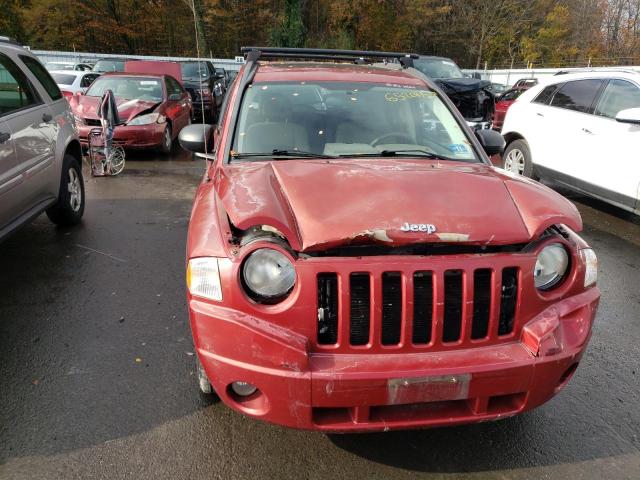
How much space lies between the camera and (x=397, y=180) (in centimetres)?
258

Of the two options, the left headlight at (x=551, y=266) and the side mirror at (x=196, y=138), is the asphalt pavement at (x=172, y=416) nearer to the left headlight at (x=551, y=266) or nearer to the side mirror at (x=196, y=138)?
the left headlight at (x=551, y=266)

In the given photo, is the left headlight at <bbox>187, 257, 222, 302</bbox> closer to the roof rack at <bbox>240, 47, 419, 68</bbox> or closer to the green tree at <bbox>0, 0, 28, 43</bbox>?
the roof rack at <bbox>240, 47, 419, 68</bbox>

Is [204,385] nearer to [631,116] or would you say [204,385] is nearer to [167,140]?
[631,116]

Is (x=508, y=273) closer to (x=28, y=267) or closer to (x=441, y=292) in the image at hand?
(x=441, y=292)

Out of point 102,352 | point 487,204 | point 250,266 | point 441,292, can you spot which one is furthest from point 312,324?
Answer: point 102,352

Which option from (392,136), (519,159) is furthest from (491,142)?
(519,159)

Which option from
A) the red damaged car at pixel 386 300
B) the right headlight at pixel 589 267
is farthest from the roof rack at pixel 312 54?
the right headlight at pixel 589 267

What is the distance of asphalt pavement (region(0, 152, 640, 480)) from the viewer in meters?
2.45

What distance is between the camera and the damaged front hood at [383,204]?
85.8 inches

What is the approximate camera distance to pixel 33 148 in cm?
480

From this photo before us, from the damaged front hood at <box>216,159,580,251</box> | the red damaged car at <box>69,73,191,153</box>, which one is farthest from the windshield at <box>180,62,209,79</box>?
the damaged front hood at <box>216,159,580,251</box>

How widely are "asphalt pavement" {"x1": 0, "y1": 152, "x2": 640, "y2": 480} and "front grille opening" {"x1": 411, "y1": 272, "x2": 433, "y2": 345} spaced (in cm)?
75

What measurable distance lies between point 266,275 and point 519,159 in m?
6.82

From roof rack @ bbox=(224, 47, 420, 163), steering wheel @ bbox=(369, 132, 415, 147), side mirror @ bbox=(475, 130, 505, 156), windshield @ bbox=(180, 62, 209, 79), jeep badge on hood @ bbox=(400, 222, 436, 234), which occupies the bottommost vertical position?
windshield @ bbox=(180, 62, 209, 79)
